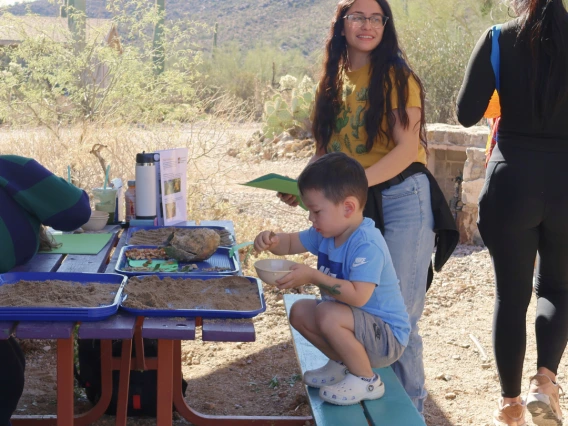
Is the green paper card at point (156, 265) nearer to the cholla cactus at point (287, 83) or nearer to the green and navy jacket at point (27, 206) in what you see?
the green and navy jacket at point (27, 206)

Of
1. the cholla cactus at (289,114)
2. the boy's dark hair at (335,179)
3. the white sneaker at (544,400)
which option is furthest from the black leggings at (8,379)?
the cholla cactus at (289,114)

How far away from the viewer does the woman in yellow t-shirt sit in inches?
109

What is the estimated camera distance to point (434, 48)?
36.7 ft

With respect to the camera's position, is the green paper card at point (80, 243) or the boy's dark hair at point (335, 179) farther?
the green paper card at point (80, 243)

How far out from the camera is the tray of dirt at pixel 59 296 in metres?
2.05

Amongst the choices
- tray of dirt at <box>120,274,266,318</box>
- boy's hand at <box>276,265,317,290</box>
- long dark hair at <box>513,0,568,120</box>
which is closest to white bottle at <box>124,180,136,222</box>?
tray of dirt at <box>120,274,266,318</box>

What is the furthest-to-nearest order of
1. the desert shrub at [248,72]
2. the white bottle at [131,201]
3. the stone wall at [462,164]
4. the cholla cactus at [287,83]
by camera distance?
1. the desert shrub at [248,72]
2. the cholla cactus at [287,83]
3. the stone wall at [462,164]
4. the white bottle at [131,201]

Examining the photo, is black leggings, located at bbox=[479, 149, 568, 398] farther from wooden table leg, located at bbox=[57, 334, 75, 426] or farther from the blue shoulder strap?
wooden table leg, located at bbox=[57, 334, 75, 426]

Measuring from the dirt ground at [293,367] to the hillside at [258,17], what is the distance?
102ft

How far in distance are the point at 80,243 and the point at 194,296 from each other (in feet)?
3.37

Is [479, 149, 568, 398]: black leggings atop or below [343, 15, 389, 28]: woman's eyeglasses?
below

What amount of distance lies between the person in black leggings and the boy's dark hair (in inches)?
33.3

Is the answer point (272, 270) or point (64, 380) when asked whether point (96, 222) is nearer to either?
point (64, 380)

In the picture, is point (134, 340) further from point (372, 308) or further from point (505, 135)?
point (505, 135)
